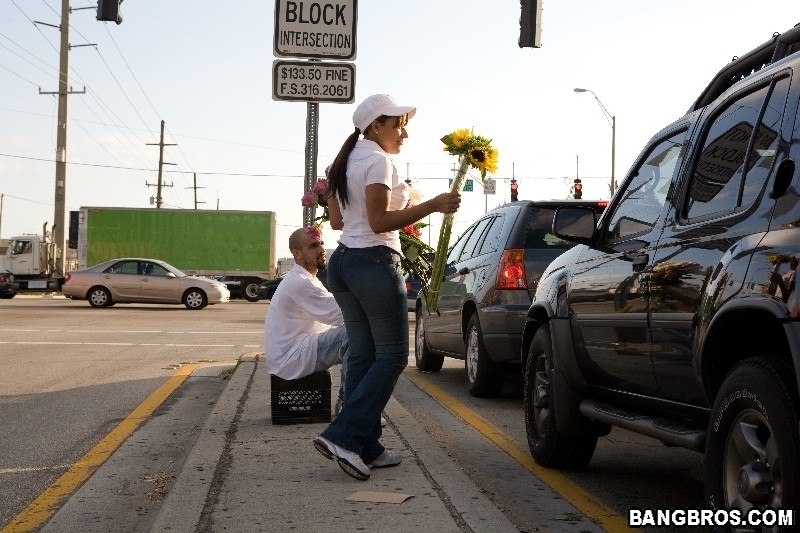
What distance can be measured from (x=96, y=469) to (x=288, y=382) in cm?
144

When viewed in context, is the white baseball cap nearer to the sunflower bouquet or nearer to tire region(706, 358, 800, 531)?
the sunflower bouquet

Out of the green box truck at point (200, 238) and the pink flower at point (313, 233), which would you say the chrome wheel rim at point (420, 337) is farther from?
the green box truck at point (200, 238)

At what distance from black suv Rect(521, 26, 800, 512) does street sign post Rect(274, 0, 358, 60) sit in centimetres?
368

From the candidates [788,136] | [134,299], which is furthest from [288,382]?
[134,299]

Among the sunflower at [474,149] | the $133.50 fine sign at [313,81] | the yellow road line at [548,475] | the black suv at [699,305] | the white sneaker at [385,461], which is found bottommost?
the yellow road line at [548,475]

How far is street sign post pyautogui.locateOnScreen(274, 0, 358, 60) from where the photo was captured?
9531 mm

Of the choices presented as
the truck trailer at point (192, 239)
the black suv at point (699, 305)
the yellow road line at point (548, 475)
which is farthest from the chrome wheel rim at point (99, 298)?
the black suv at point (699, 305)

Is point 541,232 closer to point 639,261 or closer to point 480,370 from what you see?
point 480,370

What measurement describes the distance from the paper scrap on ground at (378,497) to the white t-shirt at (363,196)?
122 cm

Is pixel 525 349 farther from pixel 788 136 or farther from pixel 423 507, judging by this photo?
pixel 788 136

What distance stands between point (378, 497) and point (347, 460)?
1.34 feet

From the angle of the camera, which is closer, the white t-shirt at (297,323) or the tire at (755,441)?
the tire at (755,441)

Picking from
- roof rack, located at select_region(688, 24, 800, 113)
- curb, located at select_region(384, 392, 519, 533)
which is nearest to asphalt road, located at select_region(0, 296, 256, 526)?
curb, located at select_region(384, 392, 519, 533)

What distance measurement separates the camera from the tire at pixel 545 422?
6250 millimetres
